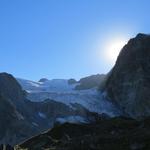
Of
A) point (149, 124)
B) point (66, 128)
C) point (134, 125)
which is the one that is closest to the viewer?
point (149, 124)

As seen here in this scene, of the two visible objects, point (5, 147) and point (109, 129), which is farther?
point (109, 129)

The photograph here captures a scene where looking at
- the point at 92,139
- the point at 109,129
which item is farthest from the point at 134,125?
the point at 92,139

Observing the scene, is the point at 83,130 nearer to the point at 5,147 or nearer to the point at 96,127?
the point at 96,127

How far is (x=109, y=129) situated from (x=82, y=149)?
1635 centimetres

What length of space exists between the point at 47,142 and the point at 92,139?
759cm

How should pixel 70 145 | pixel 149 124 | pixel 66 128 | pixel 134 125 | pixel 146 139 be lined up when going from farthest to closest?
pixel 66 128 < pixel 134 125 < pixel 149 124 < pixel 70 145 < pixel 146 139

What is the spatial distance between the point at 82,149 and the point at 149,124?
15236 mm

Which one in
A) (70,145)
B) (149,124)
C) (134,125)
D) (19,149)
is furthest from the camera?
(134,125)

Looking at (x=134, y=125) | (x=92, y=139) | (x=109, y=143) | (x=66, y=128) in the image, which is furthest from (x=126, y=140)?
(x=66, y=128)

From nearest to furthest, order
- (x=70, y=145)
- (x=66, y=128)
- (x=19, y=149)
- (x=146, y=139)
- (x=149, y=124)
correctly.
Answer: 1. (x=146, y=139)
2. (x=70, y=145)
3. (x=19, y=149)
4. (x=149, y=124)
5. (x=66, y=128)

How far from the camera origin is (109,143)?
45250mm

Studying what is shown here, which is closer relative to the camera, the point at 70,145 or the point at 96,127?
the point at 70,145

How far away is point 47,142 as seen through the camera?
178 feet

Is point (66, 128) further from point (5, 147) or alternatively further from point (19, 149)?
point (5, 147)
